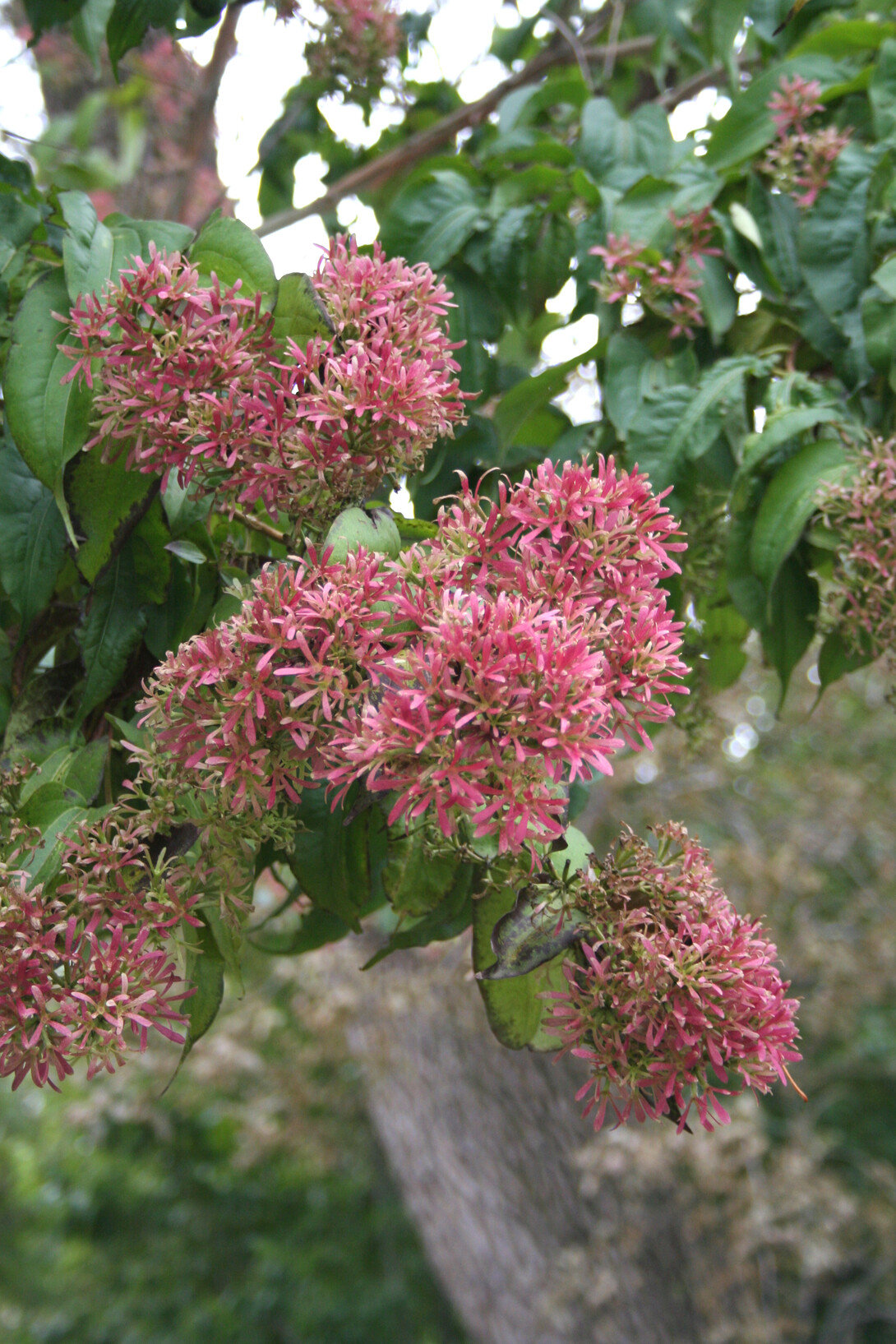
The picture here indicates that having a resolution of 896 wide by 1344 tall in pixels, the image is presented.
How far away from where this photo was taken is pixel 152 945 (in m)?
0.53

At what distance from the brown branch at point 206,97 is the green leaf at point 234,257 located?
82 cm

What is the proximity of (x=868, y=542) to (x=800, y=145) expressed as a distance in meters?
0.49

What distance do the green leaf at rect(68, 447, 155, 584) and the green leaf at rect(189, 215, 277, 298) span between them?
0.44 ft

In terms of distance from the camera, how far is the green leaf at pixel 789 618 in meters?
0.89

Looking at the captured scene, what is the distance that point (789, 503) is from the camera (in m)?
0.83

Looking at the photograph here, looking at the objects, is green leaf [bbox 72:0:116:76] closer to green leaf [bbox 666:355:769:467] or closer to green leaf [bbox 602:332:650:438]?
green leaf [bbox 602:332:650:438]

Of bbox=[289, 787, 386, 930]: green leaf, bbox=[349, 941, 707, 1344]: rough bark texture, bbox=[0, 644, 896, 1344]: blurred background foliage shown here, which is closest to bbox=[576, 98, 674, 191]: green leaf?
bbox=[289, 787, 386, 930]: green leaf

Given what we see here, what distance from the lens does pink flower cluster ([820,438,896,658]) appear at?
29.9 inches

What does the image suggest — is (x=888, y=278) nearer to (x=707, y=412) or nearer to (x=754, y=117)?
(x=707, y=412)

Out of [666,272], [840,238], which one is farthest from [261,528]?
[840,238]

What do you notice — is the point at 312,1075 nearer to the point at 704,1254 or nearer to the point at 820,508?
the point at 704,1254

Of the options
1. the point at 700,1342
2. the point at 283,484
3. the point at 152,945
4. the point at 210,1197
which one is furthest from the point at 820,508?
the point at 210,1197

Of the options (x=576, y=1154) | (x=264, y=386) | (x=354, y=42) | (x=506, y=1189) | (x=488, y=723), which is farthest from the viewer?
(x=506, y=1189)

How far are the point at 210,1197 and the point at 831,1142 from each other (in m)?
3.06
